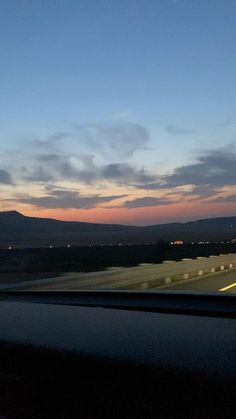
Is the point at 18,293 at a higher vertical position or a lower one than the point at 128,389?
higher

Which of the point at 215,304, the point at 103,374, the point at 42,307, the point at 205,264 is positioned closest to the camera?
the point at 103,374

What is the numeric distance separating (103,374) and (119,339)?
0.34 m

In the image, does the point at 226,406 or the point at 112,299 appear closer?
the point at 226,406

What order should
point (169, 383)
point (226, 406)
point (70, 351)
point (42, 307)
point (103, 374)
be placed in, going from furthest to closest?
point (42, 307), point (70, 351), point (103, 374), point (169, 383), point (226, 406)

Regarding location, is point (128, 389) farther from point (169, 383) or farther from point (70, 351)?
point (70, 351)

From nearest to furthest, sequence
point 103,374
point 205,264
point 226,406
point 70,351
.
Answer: point 226,406 → point 103,374 → point 70,351 → point 205,264

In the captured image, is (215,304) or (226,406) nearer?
(226,406)

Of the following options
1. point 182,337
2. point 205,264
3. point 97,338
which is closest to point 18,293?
point 97,338

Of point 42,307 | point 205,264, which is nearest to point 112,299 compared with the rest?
point 42,307

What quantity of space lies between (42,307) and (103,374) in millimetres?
1412

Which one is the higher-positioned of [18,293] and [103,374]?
[18,293]

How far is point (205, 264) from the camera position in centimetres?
2372

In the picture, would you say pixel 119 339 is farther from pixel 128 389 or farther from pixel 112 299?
pixel 112 299

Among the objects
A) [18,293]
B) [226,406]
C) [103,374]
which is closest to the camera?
[226,406]
